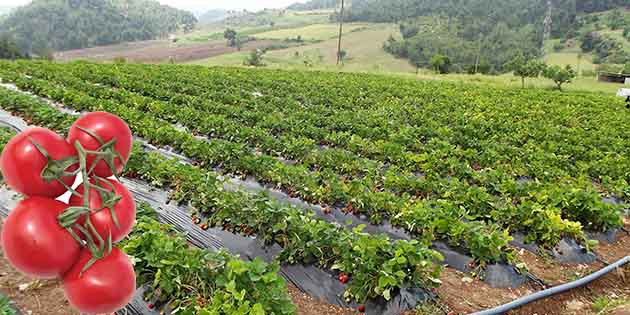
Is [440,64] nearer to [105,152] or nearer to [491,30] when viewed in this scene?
[491,30]

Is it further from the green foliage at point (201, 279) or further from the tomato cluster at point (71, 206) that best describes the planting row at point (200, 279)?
the tomato cluster at point (71, 206)

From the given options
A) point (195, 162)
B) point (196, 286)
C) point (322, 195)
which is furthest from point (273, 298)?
point (195, 162)

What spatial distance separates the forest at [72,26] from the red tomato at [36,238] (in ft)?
254

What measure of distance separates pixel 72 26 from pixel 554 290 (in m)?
95.6

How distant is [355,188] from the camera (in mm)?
7012

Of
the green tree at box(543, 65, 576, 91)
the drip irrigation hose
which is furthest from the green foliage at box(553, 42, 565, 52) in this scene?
the drip irrigation hose

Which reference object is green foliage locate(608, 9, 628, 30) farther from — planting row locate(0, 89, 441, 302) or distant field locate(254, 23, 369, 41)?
planting row locate(0, 89, 441, 302)

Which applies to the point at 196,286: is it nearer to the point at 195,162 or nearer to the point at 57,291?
the point at 57,291

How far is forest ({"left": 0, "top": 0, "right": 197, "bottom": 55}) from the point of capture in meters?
78.2

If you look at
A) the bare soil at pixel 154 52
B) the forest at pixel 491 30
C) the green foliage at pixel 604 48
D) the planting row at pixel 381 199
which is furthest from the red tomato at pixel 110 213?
the green foliage at pixel 604 48

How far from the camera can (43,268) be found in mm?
950

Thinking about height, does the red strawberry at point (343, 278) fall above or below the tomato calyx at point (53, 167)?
below

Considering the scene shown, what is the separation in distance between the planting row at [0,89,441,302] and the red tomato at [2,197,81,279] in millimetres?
3762

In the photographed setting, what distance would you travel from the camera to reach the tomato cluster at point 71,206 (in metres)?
0.91
